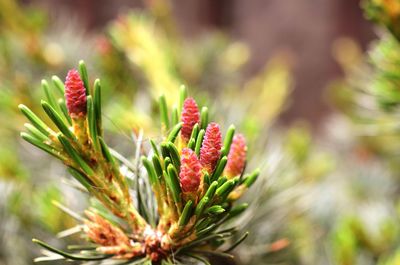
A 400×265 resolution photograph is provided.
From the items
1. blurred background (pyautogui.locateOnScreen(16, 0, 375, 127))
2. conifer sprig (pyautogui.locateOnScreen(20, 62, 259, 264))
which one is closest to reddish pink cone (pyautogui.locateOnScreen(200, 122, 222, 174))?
conifer sprig (pyautogui.locateOnScreen(20, 62, 259, 264))

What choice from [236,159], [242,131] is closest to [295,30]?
[242,131]

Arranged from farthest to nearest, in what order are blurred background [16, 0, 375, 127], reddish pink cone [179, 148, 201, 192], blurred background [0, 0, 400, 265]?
blurred background [16, 0, 375, 127], blurred background [0, 0, 400, 265], reddish pink cone [179, 148, 201, 192]

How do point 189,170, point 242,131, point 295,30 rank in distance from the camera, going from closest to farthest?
point 189,170
point 242,131
point 295,30

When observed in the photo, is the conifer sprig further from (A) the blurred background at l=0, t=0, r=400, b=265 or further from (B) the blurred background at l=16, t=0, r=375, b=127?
(B) the blurred background at l=16, t=0, r=375, b=127

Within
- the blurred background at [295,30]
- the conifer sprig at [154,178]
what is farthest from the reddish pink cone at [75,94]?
the blurred background at [295,30]

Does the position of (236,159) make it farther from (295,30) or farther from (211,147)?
(295,30)

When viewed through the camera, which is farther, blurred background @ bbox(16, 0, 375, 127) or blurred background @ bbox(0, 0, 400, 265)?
blurred background @ bbox(16, 0, 375, 127)

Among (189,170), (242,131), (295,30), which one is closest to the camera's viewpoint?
(189,170)
